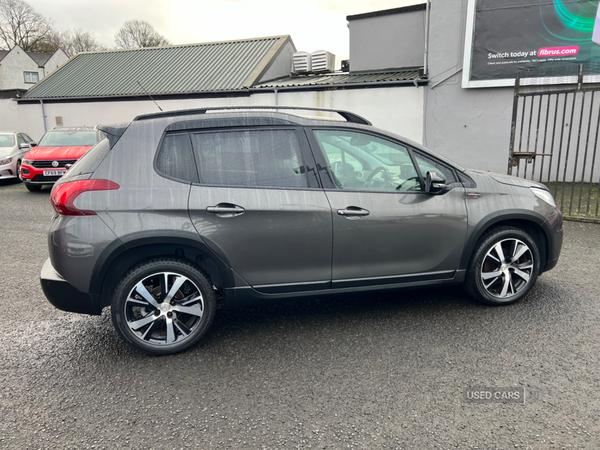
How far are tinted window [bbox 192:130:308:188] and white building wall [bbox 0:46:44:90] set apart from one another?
57.0 metres

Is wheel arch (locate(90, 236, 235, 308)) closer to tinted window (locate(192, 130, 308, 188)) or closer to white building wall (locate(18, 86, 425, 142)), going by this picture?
tinted window (locate(192, 130, 308, 188))

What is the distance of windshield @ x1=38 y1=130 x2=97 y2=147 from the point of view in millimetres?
12273

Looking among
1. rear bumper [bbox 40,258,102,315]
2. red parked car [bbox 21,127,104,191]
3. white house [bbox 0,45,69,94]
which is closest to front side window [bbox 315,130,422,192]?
rear bumper [bbox 40,258,102,315]

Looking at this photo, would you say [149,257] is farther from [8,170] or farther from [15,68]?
[15,68]

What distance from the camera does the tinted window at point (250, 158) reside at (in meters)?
3.40

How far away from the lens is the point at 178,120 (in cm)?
345

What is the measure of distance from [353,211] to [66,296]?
2201 mm

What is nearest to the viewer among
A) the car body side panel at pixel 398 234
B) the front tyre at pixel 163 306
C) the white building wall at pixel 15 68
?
the front tyre at pixel 163 306

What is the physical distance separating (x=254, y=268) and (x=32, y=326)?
6.89 feet

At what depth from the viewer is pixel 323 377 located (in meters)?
3.04

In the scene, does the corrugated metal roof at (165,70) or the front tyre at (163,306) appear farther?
the corrugated metal roof at (165,70)

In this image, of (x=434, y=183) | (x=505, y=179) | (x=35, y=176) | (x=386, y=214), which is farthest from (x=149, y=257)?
(x=35, y=176)

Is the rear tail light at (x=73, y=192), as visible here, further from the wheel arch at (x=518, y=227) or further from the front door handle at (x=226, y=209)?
the wheel arch at (x=518, y=227)

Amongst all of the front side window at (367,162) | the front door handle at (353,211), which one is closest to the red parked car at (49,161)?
the front side window at (367,162)
